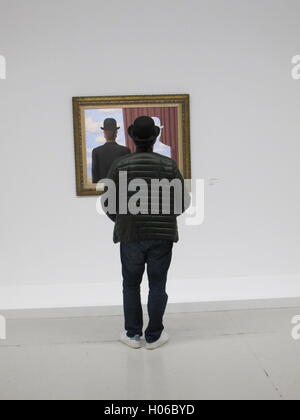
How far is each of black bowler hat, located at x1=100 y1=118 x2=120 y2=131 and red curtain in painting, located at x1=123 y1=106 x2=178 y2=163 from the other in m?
0.10

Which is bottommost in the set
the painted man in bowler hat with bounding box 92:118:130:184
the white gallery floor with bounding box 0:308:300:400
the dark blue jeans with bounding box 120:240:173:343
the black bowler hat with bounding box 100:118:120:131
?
the white gallery floor with bounding box 0:308:300:400

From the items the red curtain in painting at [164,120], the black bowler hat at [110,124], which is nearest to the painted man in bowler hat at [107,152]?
the black bowler hat at [110,124]

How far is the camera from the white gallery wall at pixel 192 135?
4.21 m

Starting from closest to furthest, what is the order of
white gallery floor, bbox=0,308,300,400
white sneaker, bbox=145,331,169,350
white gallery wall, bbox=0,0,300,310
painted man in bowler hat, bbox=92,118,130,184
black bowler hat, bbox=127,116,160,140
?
white gallery floor, bbox=0,308,300,400 → black bowler hat, bbox=127,116,160,140 → white sneaker, bbox=145,331,169,350 → white gallery wall, bbox=0,0,300,310 → painted man in bowler hat, bbox=92,118,130,184

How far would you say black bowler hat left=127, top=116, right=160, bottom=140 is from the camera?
3.15 meters

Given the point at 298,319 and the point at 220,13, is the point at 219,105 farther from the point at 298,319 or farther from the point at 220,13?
the point at 298,319

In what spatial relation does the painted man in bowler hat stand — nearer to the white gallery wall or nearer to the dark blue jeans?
the white gallery wall

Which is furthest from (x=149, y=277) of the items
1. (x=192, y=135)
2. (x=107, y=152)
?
(x=192, y=135)

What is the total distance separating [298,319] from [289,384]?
4.08 feet

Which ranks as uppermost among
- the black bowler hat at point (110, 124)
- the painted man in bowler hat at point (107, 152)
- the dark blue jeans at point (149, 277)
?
the black bowler hat at point (110, 124)

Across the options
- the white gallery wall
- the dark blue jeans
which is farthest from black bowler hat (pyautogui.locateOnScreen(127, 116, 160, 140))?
the white gallery wall

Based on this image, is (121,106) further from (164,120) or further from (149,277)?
(149,277)

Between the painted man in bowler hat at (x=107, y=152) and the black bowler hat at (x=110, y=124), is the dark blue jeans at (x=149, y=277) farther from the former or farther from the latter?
the black bowler hat at (x=110, y=124)

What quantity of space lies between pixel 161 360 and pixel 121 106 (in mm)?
2353
